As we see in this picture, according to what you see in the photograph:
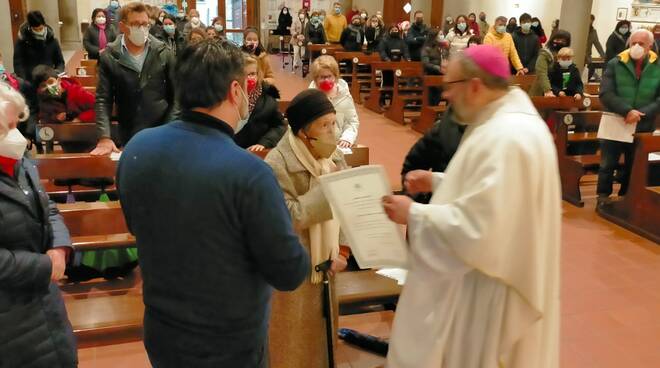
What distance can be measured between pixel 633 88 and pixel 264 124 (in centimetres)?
385

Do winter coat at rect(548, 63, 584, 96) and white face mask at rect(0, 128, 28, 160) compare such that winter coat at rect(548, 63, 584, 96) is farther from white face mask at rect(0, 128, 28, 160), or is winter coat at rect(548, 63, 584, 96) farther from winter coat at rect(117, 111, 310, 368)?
white face mask at rect(0, 128, 28, 160)

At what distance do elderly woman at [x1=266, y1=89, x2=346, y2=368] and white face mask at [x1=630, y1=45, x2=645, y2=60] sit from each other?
4.35 m

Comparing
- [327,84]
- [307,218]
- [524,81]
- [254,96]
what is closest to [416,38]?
[524,81]

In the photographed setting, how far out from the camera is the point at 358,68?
12766mm

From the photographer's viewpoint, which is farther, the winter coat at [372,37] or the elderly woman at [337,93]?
the winter coat at [372,37]

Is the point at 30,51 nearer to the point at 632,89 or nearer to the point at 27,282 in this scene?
the point at 27,282

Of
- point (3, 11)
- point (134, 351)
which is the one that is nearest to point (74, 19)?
point (3, 11)

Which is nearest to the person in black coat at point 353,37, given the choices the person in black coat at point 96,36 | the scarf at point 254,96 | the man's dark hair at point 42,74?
the person in black coat at point 96,36

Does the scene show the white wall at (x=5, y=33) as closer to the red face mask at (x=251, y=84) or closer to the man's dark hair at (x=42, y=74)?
the man's dark hair at (x=42, y=74)

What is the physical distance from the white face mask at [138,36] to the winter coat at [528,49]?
776 centimetres

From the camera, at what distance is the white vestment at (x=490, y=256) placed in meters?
1.86

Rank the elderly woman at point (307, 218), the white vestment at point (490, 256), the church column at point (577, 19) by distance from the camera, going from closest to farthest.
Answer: the white vestment at point (490, 256), the elderly woman at point (307, 218), the church column at point (577, 19)

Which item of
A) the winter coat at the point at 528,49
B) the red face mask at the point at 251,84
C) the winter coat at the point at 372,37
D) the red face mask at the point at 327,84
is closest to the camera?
the red face mask at the point at 251,84

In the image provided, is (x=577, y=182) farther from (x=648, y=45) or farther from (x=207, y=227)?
(x=207, y=227)
